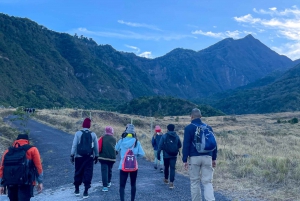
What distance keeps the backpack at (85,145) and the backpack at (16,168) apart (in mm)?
1775

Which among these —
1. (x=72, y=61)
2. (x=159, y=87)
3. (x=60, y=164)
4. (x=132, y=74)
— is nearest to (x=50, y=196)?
(x=60, y=164)

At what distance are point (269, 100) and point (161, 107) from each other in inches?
1562

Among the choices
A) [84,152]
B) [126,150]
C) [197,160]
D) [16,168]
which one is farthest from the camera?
[84,152]

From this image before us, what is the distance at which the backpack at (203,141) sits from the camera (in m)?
5.72

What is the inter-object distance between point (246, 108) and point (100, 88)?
47779mm

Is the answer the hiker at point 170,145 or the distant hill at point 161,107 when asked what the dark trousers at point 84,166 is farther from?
the distant hill at point 161,107

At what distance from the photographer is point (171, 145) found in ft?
26.7

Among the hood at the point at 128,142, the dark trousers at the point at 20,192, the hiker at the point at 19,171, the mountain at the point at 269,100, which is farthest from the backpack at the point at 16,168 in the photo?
the mountain at the point at 269,100

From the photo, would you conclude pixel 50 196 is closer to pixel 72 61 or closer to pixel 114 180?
pixel 114 180

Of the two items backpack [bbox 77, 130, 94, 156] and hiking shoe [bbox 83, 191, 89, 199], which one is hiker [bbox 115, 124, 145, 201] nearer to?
backpack [bbox 77, 130, 94, 156]

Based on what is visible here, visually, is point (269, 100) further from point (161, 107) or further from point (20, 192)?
point (20, 192)

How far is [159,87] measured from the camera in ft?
597

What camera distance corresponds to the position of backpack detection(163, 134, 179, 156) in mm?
8125

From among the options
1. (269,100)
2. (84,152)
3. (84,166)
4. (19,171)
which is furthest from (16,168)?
(269,100)
